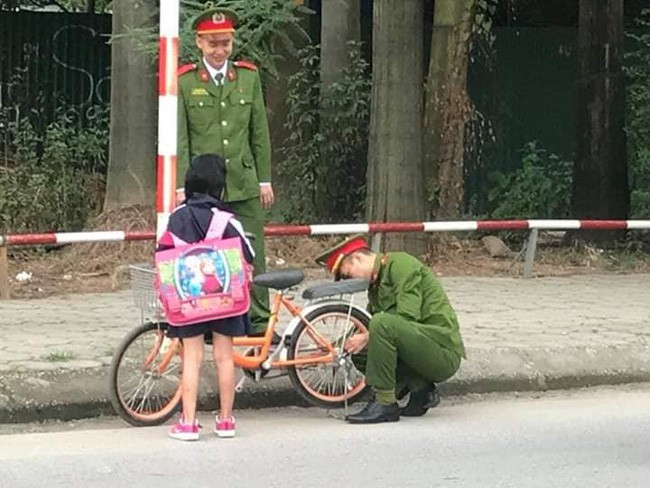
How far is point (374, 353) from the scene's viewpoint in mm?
7293

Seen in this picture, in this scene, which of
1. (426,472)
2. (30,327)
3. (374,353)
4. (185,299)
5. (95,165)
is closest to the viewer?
(426,472)

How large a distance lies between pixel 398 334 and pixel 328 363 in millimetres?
511

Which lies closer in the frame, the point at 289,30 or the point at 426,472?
the point at 426,472

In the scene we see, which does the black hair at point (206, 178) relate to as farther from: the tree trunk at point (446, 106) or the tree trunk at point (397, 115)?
the tree trunk at point (446, 106)

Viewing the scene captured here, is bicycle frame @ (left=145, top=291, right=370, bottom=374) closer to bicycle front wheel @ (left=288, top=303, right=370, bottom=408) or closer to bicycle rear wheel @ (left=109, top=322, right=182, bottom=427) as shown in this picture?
bicycle front wheel @ (left=288, top=303, right=370, bottom=408)

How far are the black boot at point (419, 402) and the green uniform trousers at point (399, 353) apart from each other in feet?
0.65

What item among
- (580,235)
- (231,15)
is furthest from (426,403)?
(580,235)

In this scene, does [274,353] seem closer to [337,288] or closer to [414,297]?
[337,288]

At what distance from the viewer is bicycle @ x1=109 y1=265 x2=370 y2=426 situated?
7.16 m

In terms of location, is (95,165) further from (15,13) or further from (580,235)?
(580,235)

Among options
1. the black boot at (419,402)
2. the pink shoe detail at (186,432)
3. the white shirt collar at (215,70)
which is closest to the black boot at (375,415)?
the black boot at (419,402)

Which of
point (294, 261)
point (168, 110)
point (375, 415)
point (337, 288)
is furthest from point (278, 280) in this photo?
point (294, 261)

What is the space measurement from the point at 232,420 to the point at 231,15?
2.48 metres

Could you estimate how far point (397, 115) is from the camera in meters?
12.3
